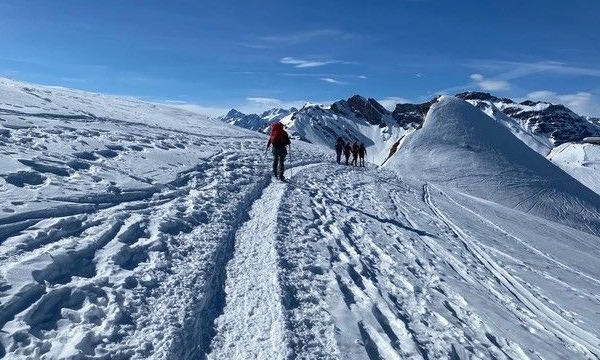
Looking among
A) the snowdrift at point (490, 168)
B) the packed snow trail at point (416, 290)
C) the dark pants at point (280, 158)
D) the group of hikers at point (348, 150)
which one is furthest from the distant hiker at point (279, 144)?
the snowdrift at point (490, 168)

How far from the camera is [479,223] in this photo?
18781 millimetres

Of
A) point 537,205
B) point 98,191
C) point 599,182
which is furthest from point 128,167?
point 599,182

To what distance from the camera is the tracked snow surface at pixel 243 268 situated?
6.25 m

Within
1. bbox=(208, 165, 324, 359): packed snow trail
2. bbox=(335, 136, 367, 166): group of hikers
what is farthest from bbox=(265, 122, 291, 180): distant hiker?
bbox=(335, 136, 367, 166): group of hikers

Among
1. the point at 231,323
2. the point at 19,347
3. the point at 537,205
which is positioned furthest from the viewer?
the point at 537,205

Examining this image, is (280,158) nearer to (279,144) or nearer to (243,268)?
(279,144)

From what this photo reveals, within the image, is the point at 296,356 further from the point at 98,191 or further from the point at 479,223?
the point at 479,223

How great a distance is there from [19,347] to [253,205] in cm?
914

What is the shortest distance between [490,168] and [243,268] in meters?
36.5

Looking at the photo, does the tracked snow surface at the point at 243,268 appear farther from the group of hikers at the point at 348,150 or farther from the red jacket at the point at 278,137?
the group of hikers at the point at 348,150

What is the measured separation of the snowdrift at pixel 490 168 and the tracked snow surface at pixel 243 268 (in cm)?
1752

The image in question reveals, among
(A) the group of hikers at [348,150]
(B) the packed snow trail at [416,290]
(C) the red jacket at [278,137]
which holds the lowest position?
(B) the packed snow trail at [416,290]

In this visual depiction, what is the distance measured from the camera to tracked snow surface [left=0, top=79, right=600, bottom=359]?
6.25 metres

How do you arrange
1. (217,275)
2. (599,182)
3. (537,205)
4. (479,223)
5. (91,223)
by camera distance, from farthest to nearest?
(599,182), (537,205), (479,223), (91,223), (217,275)
